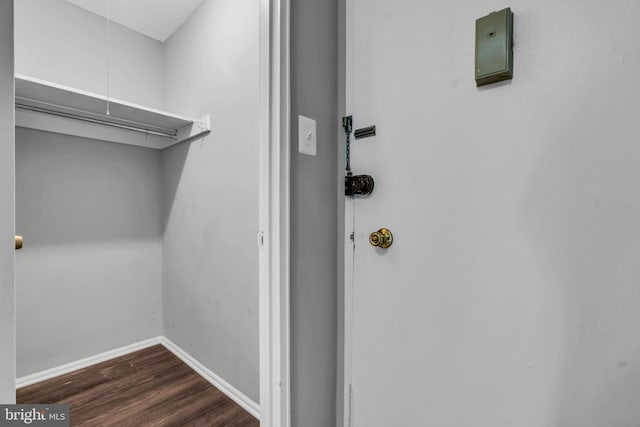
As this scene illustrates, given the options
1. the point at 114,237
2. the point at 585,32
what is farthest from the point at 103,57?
the point at 585,32

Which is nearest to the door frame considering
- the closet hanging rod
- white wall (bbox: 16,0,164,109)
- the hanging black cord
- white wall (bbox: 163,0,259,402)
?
the hanging black cord

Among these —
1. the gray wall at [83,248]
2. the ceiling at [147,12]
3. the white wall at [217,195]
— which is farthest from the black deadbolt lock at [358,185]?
the gray wall at [83,248]

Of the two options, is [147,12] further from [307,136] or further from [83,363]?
[83,363]

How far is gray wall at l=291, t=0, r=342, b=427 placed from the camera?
35.0 inches

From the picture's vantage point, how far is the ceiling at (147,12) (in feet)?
6.07

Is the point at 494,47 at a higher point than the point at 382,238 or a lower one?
higher

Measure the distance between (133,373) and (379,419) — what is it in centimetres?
172

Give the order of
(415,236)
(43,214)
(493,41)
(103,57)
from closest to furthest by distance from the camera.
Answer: (493,41), (415,236), (43,214), (103,57)

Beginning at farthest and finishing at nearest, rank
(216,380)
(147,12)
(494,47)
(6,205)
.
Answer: (147,12)
(216,380)
(494,47)
(6,205)

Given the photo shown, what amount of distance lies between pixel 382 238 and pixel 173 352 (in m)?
2.01

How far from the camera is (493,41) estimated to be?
71 centimetres

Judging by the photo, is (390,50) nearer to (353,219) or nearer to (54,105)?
(353,219)

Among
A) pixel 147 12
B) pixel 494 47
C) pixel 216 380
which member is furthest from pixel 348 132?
pixel 147 12

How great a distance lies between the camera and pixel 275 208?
851 mm
